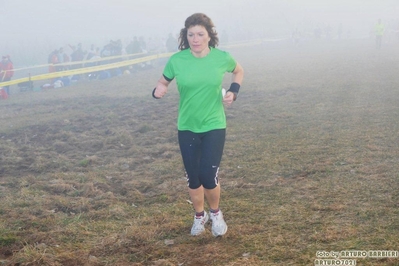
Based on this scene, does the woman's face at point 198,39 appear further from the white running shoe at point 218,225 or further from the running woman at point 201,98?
the white running shoe at point 218,225

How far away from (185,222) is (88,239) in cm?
104

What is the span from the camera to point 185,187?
6.51 meters

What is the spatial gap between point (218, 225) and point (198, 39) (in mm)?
1824

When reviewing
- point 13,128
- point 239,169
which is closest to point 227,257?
point 239,169

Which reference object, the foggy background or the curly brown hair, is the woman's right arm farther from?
the foggy background

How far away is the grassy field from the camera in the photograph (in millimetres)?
4246

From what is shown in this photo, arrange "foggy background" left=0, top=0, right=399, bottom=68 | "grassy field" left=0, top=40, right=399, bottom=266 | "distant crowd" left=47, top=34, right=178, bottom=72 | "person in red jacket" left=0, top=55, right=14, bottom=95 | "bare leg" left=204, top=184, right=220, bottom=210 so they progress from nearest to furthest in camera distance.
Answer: "grassy field" left=0, top=40, right=399, bottom=266 → "bare leg" left=204, top=184, right=220, bottom=210 → "person in red jacket" left=0, top=55, right=14, bottom=95 → "distant crowd" left=47, top=34, right=178, bottom=72 → "foggy background" left=0, top=0, right=399, bottom=68

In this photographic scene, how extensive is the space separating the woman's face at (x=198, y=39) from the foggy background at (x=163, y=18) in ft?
166

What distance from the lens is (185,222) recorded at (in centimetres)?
499

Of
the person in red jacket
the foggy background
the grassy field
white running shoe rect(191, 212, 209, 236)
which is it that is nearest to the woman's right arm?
white running shoe rect(191, 212, 209, 236)

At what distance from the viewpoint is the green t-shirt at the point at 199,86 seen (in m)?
4.33

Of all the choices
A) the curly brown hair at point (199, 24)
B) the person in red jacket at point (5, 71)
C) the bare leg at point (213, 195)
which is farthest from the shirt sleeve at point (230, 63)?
the person in red jacket at point (5, 71)

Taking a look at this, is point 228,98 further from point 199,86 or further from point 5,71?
point 5,71

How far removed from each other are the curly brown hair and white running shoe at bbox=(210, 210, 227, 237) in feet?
5.62
